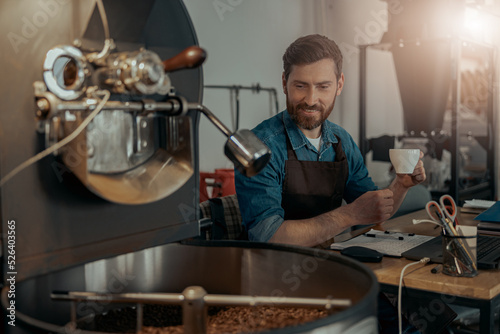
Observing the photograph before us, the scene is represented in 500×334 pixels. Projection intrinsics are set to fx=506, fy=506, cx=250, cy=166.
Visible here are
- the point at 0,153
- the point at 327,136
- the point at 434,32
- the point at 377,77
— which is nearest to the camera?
the point at 0,153

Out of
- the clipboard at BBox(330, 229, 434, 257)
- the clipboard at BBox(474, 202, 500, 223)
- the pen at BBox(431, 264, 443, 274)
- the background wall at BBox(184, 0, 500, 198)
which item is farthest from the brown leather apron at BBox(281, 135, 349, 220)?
the background wall at BBox(184, 0, 500, 198)

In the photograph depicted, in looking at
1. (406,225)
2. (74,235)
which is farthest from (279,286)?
(406,225)

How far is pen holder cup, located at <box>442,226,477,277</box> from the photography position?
1.29m

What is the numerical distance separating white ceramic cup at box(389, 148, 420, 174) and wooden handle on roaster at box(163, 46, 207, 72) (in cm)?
108

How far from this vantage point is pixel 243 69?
134 inches

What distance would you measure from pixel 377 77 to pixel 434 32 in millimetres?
1444

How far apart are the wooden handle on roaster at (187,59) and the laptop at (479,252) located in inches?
39.8

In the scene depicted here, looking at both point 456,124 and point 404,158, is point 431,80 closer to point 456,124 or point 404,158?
point 456,124

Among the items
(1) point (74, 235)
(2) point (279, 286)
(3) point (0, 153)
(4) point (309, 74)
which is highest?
(4) point (309, 74)

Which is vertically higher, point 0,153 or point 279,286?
point 0,153

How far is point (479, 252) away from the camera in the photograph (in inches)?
57.6

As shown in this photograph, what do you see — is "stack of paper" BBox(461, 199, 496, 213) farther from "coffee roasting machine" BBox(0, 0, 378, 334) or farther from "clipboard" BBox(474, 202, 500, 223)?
"coffee roasting machine" BBox(0, 0, 378, 334)

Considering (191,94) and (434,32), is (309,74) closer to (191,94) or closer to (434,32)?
(191,94)

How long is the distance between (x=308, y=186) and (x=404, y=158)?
1.47ft
